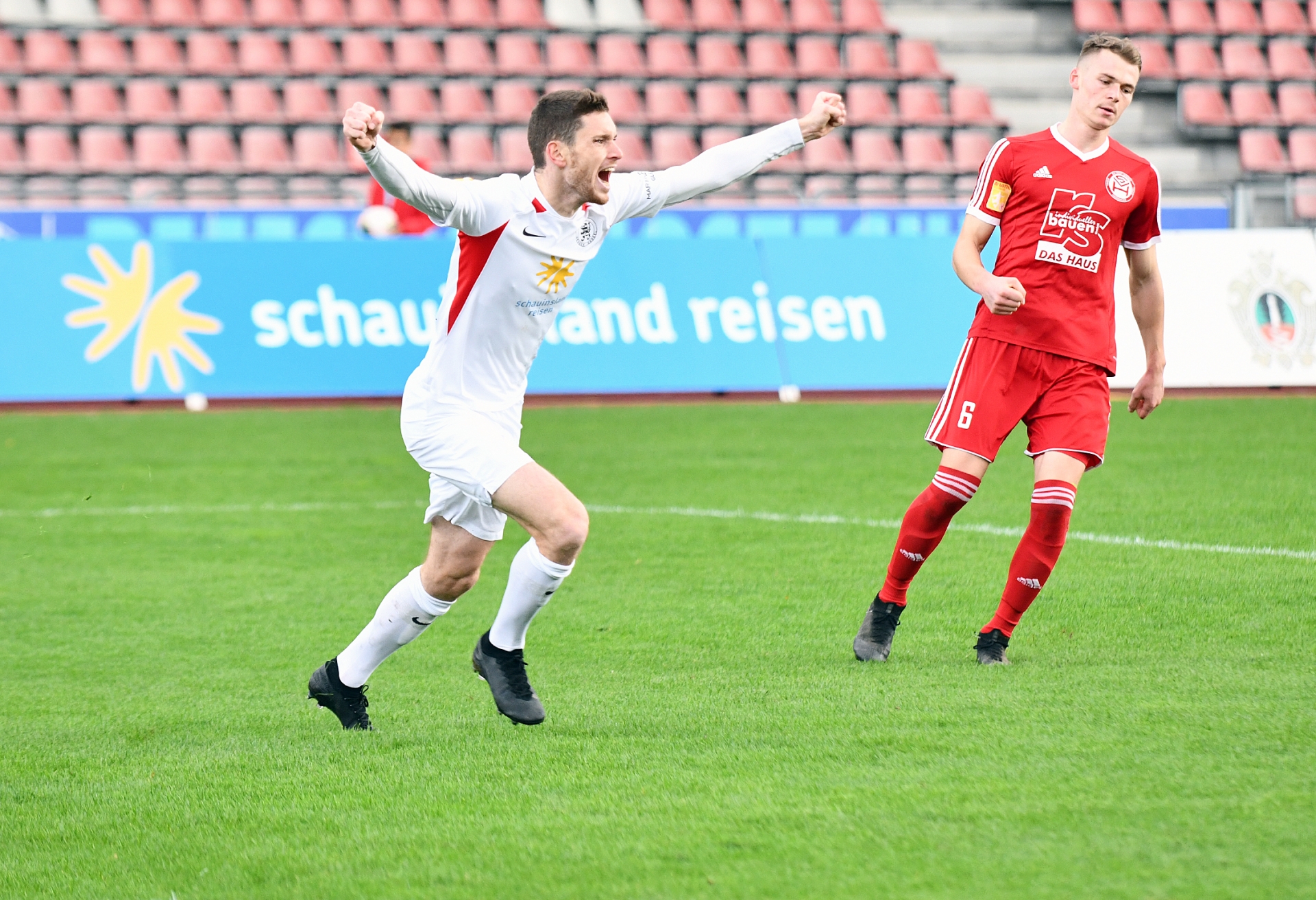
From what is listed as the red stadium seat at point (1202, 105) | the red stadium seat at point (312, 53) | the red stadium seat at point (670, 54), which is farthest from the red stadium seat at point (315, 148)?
the red stadium seat at point (1202, 105)

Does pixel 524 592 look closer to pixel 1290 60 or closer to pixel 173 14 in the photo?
pixel 173 14

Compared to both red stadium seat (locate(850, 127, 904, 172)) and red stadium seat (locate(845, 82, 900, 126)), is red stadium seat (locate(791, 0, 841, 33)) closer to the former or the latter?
red stadium seat (locate(845, 82, 900, 126))

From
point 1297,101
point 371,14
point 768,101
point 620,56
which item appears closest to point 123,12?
point 371,14

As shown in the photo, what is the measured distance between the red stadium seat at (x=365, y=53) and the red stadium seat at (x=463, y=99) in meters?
0.75

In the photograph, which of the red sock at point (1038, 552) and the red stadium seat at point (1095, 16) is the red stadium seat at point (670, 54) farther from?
the red sock at point (1038, 552)

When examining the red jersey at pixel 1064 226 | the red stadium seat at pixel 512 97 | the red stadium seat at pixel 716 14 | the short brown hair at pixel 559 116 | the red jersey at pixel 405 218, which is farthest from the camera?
the red stadium seat at pixel 716 14

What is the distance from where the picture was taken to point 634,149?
20.3 meters

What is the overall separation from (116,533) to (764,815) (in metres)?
6.07

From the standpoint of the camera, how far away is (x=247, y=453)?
469 inches

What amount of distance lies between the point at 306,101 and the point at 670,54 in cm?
490

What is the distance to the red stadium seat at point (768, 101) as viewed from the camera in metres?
21.3

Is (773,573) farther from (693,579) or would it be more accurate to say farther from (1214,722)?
(1214,722)

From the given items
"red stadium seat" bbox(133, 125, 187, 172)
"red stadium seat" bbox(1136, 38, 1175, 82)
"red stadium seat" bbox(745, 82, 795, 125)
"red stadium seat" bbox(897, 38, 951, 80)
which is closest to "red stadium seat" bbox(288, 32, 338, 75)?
"red stadium seat" bbox(133, 125, 187, 172)

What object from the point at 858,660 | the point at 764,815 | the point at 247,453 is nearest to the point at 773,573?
the point at 858,660
